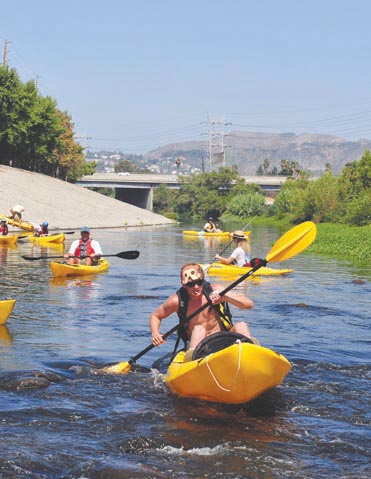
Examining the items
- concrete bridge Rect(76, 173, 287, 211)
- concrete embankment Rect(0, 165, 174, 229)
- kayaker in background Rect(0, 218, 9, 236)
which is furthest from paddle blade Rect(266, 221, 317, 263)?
concrete bridge Rect(76, 173, 287, 211)

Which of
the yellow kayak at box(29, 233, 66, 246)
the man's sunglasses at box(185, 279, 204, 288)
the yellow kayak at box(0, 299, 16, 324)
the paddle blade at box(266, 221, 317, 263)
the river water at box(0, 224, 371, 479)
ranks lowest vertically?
the river water at box(0, 224, 371, 479)

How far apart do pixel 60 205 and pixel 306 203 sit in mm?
21385

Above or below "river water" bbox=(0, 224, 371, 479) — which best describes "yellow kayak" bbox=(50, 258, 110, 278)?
above

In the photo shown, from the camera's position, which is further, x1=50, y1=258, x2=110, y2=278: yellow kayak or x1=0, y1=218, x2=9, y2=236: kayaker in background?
x1=0, y1=218, x2=9, y2=236: kayaker in background

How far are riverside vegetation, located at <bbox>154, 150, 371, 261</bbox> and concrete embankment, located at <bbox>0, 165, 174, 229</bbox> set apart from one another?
40.3ft

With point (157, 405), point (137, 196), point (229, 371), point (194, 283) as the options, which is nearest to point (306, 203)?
point (137, 196)

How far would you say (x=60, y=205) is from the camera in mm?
68500

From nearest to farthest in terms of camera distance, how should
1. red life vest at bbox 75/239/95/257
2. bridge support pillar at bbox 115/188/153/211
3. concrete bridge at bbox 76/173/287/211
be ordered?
red life vest at bbox 75/239/95/257
concrete bridge at bbox 76/173/287/211
bridge support pillar at bbox 115/188/153/211

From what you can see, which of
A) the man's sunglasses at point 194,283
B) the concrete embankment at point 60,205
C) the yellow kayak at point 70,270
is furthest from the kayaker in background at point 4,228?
the man's sunglasses at point 194,283


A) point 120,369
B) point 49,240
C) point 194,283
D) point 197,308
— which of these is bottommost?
point 120,369

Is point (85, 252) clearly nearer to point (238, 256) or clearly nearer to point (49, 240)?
point (238, 256)

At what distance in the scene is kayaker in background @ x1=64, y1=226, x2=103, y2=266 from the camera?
21469mm

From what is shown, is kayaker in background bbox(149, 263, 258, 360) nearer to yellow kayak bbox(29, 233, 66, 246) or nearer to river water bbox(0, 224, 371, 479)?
river water bbox(0, 224, 371, 479)

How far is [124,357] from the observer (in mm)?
11562
